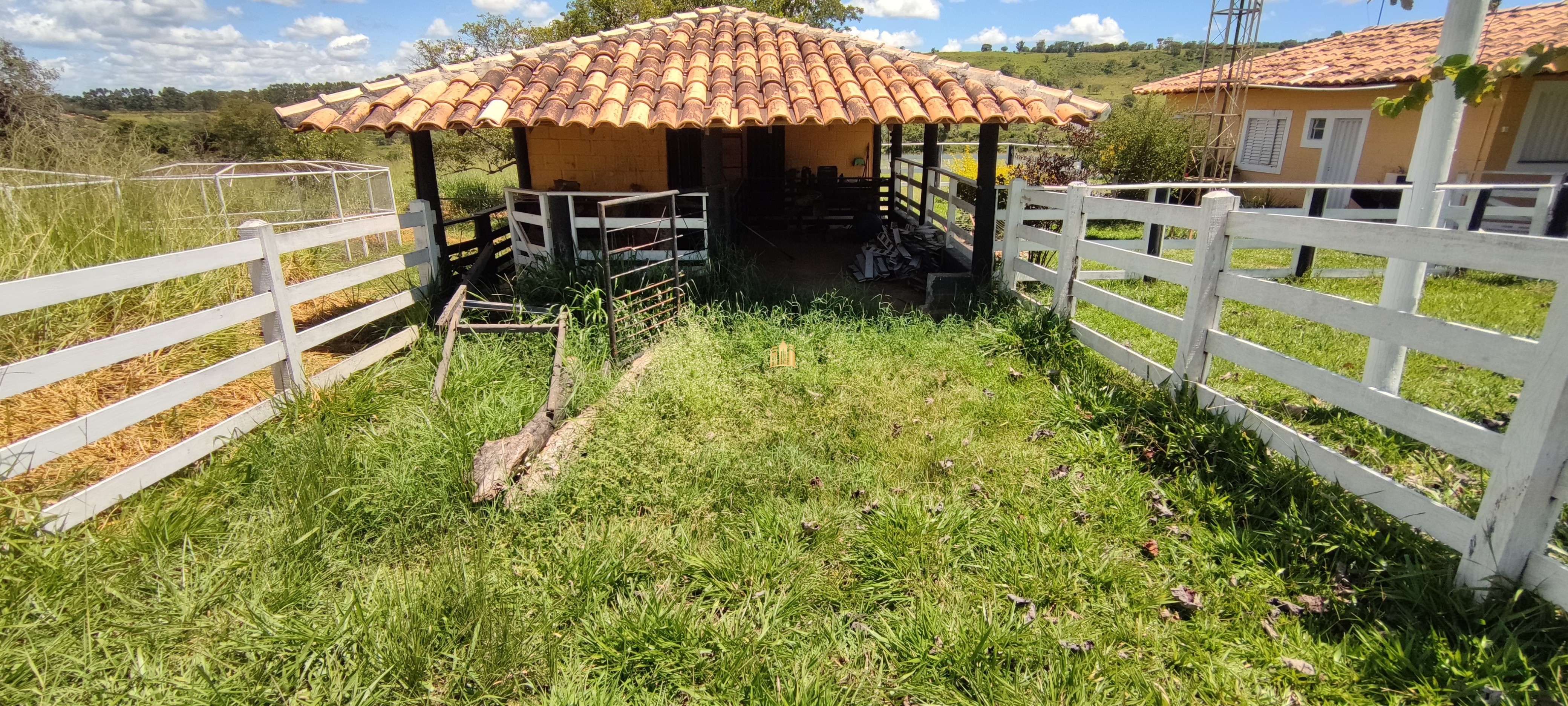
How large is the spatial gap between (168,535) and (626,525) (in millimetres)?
2079

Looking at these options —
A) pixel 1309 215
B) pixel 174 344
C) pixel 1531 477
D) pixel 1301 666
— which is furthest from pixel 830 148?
pixel 1301 666

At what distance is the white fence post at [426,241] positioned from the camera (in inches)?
279

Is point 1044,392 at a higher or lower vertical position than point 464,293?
lower

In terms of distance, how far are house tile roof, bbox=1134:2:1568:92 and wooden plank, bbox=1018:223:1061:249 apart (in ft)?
39.4

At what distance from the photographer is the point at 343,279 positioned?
5.23 meters

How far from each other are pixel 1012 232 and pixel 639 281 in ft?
13.1

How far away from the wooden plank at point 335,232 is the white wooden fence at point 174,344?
0.04 feet

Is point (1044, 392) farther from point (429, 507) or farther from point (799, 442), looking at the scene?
point (429, 507)

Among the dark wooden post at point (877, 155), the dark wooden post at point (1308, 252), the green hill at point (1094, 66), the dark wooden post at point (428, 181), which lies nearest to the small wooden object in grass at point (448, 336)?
the dark wooden post at point (428, 181)

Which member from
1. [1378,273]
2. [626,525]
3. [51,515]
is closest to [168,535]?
[51,515]

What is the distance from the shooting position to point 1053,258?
350 inches

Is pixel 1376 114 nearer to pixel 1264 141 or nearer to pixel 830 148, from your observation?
pixel 1264 141

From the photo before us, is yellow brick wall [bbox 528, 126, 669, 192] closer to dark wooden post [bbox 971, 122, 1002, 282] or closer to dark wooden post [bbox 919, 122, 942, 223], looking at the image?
dark wooden post [bbox 919, 122, 942, 223]

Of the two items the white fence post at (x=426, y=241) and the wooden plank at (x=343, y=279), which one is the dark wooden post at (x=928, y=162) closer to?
the white fence post at (x=426, y=241)
